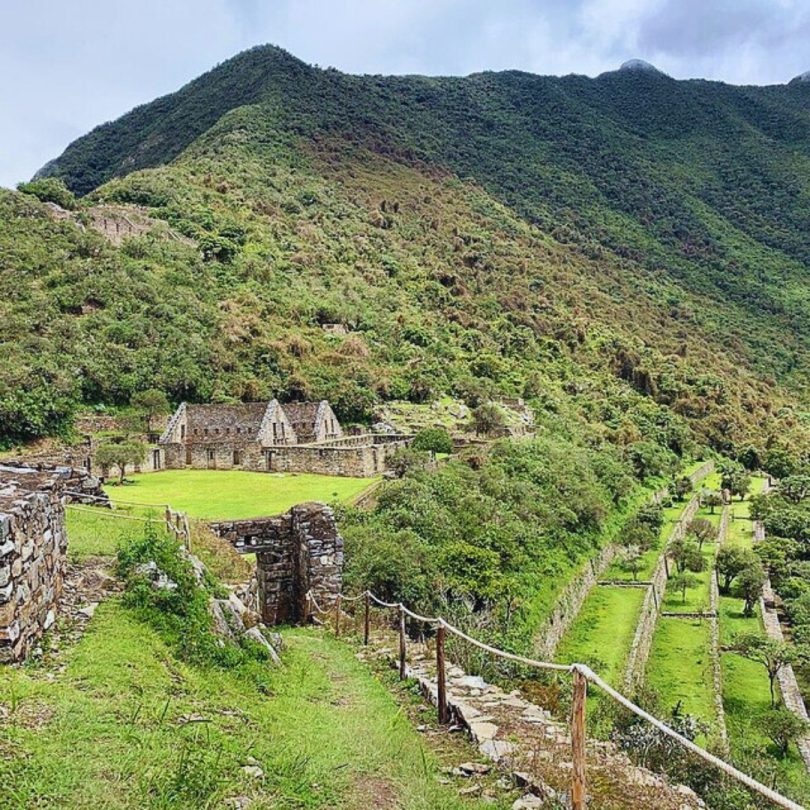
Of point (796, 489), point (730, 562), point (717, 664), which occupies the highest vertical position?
point (796, 489)

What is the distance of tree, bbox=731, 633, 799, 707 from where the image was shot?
1094 inches

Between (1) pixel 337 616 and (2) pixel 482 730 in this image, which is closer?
(2) pixel 482 730

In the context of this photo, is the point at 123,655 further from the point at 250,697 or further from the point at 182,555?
the point at 182,555

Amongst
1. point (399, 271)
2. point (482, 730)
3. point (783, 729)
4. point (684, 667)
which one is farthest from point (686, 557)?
point (399, 271)

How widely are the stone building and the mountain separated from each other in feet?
16.6

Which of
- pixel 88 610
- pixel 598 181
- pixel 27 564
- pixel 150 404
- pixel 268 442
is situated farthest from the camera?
pixel 598 181

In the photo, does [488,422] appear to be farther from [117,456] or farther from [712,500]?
[712,500]

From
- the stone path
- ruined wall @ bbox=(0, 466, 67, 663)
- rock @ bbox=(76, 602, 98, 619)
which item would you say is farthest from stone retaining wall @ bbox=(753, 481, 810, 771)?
ruined wall @ bbox=(0, 466, 67, 663)

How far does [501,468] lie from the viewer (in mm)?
33031

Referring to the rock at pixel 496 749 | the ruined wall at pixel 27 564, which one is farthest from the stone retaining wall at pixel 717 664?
the ruined wall at pixel 27 564

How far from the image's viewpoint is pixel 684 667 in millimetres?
28547

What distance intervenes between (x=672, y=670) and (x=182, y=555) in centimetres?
2455

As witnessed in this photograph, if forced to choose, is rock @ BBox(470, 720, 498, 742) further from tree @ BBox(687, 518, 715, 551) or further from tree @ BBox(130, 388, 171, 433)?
tree @ BBox(687, 518, 715, 551)

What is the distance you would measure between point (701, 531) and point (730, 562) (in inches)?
277
